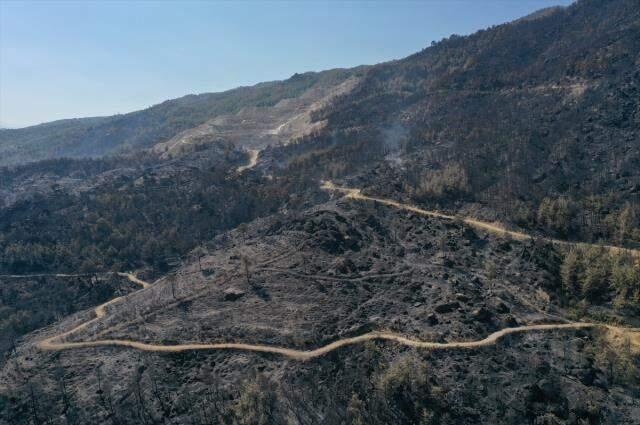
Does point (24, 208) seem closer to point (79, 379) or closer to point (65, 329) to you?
point (65, 329)

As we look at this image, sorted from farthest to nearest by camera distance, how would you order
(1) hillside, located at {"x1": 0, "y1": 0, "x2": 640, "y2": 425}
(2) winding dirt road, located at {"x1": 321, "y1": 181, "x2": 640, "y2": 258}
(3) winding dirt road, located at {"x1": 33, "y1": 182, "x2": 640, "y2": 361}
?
(2) winding dirt road, located at {"x1": 321, "y1": 181, "x2": 640, "y2": 258}
(3) winding dirt road, located at {"x1": 33, "y1": 182, "x2": 640, "y2": 361}
(1) hillside, located at {"x1": 0, "y1": 0, "x2": 640, "y2": 425}

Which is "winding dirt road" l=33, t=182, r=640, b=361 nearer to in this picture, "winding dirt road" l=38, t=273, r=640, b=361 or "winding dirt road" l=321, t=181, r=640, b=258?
"winding dirt road" l=38, t=273, r=640, b=361

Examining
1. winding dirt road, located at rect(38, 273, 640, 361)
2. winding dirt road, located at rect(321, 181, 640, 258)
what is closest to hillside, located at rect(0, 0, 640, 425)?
winding dirt road, located at rect(38, 273, 640, 361)

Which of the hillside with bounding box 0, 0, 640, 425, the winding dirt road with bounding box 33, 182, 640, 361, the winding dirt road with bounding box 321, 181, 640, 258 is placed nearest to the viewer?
the hillside with bounding box 0, 0, 640, 425

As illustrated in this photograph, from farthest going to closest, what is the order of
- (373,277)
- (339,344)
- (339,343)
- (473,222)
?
(473,222), (373,277), (339,343), (339,344)

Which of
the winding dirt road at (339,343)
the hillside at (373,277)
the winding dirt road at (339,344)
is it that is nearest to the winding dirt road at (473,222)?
the hillside at (373,277)

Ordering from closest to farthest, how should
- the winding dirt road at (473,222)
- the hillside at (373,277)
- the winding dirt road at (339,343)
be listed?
the hillside at (373,277) < the winding dirt road at (339,343) < the winding dirt road at (473,222)

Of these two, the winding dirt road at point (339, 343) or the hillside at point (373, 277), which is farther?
the winding dirt road at point (339, 343)

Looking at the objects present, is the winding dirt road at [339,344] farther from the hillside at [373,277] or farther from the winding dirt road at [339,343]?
the hillside at [373,277]

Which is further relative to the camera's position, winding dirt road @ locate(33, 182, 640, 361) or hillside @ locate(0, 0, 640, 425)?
winding dirt road @ locate(33, 182, 640, 361)

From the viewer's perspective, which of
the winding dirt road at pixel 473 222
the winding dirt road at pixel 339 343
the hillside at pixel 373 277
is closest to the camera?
the hillside at pixel 373 277

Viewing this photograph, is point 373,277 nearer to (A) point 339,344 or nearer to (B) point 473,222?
(A) point 339,344

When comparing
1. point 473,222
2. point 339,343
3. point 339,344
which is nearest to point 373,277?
point 339,343
